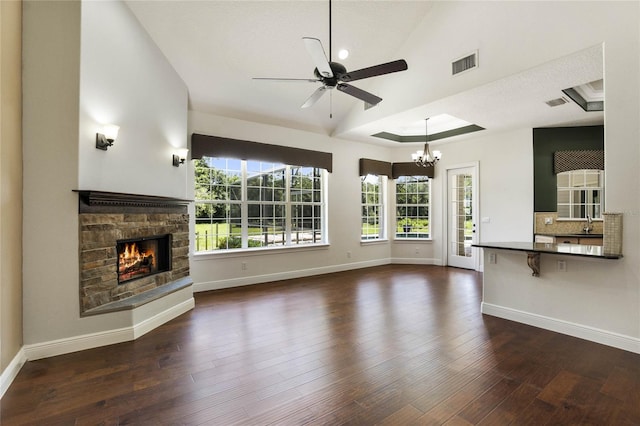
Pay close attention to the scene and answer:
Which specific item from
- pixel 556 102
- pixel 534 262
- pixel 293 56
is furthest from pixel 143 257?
pixel 556 102

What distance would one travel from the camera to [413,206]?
24.5 ft

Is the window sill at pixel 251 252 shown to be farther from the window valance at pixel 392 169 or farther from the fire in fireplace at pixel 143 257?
the window valance at pixel 392 169

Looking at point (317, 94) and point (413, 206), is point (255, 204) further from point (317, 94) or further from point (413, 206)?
point (413, 206)

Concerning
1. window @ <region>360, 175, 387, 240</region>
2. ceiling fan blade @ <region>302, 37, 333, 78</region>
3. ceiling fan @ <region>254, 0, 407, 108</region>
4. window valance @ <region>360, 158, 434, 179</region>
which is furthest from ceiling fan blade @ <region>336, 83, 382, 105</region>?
window @ <region>360, 175, 387, 240</region>

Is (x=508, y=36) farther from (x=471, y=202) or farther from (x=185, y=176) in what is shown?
(x=185, y=176)

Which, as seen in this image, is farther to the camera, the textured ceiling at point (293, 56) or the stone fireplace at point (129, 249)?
the textured ceiling at point (293, 56)

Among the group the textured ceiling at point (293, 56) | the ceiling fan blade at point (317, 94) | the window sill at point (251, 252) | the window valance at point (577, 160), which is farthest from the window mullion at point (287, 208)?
the window valance at point (577, 160)

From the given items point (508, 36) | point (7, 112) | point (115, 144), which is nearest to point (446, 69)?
point (508, 36)

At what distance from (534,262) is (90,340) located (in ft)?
15.1

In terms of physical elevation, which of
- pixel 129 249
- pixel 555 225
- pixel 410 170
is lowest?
pixel 129 249

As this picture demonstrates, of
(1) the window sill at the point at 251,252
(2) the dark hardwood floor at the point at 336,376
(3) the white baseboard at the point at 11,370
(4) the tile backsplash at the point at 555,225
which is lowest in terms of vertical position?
(2) the dark hardwood floor at the point at 336,376

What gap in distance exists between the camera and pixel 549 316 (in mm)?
3299

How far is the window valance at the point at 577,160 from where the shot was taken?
5.37m

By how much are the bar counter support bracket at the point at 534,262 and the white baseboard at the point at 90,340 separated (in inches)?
167
